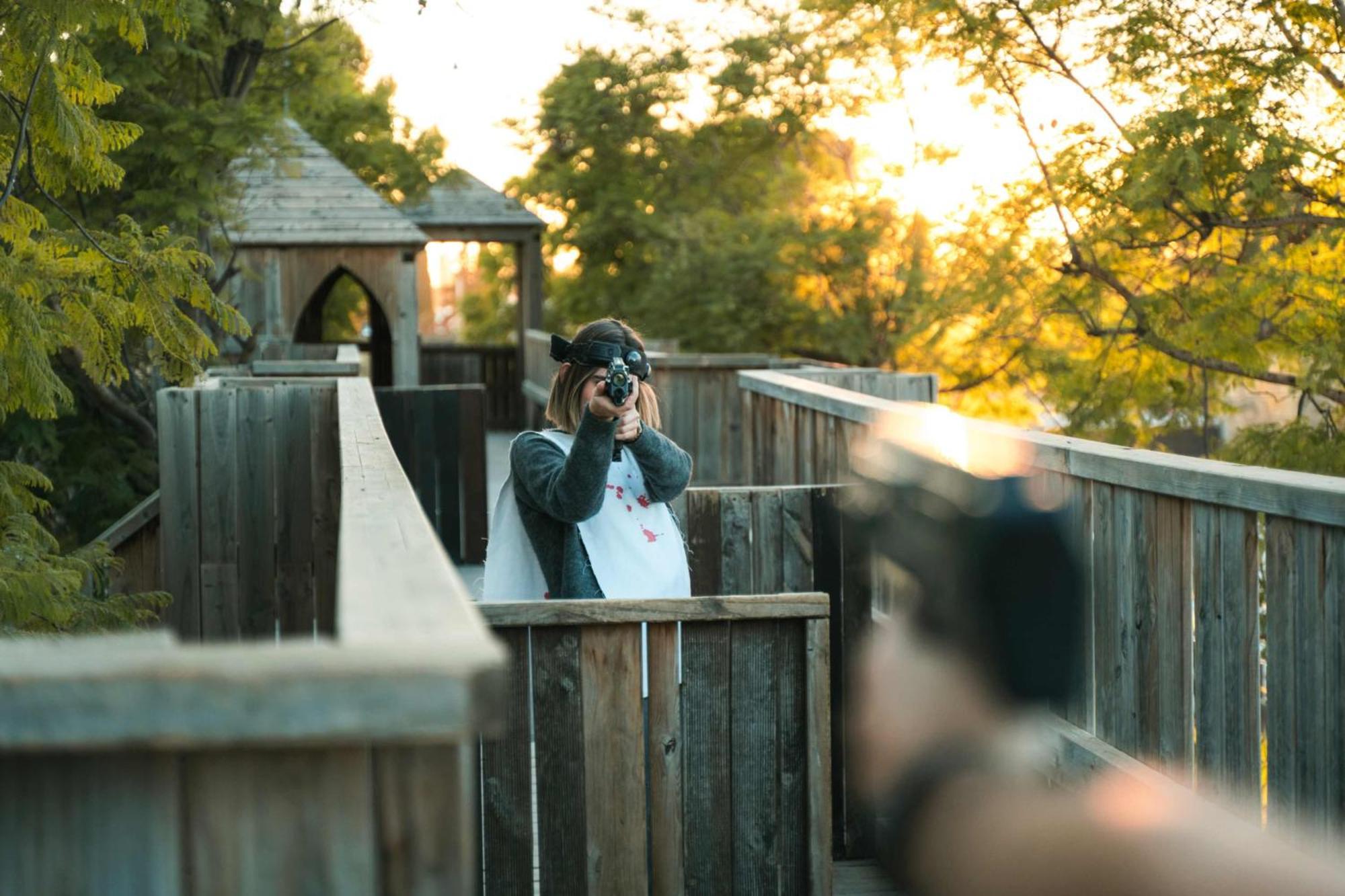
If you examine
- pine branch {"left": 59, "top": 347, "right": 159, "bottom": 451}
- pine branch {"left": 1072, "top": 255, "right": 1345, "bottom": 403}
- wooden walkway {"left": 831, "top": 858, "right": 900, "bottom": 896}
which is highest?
pine branch {"left": 1072, "top": 255, "right": 1345, "bottom": 403}

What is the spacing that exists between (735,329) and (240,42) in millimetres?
17322

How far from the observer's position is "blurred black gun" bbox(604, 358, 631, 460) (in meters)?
3.95

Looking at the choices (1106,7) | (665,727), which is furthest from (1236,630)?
(1106,7)

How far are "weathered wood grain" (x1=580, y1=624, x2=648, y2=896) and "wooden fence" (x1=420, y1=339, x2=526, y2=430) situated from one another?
80.3 feet

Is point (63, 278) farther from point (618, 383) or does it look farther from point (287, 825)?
point (287, 825)

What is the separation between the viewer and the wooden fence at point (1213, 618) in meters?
2.96

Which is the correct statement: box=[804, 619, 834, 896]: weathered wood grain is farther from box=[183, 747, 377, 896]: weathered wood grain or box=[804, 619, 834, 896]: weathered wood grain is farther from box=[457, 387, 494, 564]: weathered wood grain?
box=[457, 387, 494, 564]: weathered wood grain

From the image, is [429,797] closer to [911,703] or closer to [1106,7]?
[911,703]

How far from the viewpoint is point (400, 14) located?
332 inches

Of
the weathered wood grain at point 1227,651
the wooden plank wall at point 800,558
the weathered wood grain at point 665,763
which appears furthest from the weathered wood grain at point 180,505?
the weathered wood grain at point 1227,651

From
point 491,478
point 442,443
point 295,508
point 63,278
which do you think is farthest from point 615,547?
point 491,478

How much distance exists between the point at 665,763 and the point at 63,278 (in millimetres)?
3305

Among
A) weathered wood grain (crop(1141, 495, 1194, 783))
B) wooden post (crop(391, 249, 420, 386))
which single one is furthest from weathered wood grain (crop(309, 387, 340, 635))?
wooden post (crop(391, 249, 420, 386))

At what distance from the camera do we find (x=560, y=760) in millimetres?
3215
